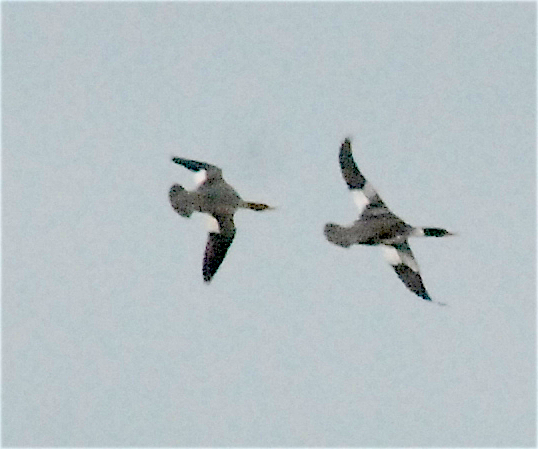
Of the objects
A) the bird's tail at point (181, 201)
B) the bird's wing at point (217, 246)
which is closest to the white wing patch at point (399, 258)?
the bird's wing at point (217, 246)

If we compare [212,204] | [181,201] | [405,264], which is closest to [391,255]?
[405,264]

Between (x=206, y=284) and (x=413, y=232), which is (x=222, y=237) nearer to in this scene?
(x=206, y=284)

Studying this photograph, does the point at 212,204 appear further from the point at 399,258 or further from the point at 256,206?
the point at 399,258

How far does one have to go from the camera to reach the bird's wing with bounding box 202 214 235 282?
24812mm

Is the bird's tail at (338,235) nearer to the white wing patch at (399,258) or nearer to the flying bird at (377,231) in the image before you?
the flying bird at (377,231)

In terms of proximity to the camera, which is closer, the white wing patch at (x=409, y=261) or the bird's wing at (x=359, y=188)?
the bird's wing at (x=359, y=188)

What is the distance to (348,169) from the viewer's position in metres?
24.8

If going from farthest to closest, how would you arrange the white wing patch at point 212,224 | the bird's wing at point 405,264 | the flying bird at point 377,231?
the white wing patch at point 212,224
the bird's wing at point 405,264
the flying bird at point 377,231

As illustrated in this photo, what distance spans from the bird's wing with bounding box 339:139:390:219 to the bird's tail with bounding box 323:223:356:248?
4.72 feet

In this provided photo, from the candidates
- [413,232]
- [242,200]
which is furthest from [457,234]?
[242,200]

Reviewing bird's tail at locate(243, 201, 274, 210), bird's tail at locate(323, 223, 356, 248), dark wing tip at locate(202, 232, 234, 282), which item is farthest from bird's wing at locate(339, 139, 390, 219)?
dark wing tip at locate(202, 232, 234, 282)

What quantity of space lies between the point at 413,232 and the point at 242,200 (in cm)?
452

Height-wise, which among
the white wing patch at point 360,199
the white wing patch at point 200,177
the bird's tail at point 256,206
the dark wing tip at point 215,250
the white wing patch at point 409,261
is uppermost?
the white wing patch at point 200,177

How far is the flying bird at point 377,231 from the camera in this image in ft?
74.3
